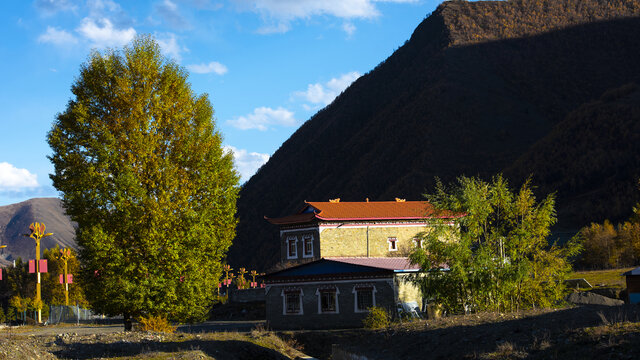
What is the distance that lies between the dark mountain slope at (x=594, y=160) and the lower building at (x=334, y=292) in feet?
264

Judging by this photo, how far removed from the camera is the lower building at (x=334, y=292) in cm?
4347

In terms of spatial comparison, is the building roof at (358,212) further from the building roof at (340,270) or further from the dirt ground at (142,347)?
the dirt ground at (142,347)

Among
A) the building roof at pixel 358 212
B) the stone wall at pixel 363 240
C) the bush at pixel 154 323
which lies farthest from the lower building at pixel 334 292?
the bush at pixel 154 323

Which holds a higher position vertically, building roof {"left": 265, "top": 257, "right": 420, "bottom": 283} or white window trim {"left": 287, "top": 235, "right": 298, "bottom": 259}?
white window trim {"left": 287, "top": 235, "right": 298, "bottom": 259}

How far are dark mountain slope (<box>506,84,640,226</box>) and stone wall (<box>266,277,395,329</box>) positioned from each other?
3204 inches

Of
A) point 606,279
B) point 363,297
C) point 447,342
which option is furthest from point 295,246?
point 447,342

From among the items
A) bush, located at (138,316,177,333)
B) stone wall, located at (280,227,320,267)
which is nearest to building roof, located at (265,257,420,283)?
stone wall, located at (280,227,320,267)

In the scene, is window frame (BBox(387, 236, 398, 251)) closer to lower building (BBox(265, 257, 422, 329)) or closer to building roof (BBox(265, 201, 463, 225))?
building roof (BBox(265, 201, 463, 225))

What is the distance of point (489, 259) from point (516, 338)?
15.6 metres

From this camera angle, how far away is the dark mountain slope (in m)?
120

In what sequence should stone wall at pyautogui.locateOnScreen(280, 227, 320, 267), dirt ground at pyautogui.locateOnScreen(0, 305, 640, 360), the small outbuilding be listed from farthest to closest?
stone wall at pyautogui.locateOnScreen(280, 227, 320, 267), the small outbuilding, dirt ground at pyautogui.locateOnScreen(0, 305, 640, 360)

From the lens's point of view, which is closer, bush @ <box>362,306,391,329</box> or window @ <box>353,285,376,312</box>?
bush @ <box>362,306,391,329</box>

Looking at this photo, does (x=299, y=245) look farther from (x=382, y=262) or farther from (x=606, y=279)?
(x=606, y=279)

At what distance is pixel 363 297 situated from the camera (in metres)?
44.1
